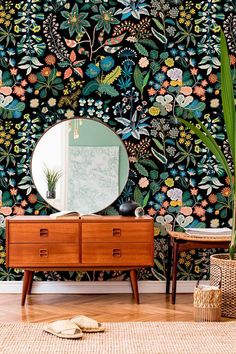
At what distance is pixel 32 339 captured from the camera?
2.49m

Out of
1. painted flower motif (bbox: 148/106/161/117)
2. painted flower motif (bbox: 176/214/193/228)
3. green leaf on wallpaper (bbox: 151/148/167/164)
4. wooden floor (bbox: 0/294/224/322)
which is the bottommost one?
wooden floor (bbox: 0/294/224/322)

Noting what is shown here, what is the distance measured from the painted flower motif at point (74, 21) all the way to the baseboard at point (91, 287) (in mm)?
1959

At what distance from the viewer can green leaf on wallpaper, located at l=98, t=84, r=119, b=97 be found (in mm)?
5113

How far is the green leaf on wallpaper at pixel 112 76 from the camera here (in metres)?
5.12

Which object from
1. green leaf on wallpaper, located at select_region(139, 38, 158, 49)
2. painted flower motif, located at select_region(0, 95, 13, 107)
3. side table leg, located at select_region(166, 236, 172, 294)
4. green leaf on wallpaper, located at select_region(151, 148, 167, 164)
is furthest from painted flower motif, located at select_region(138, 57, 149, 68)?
side table leg, located at select_region(166, 236, 172, 294)

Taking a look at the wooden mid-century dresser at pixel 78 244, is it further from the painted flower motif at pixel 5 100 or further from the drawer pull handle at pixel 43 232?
the painted flower motif at pixel 5 100

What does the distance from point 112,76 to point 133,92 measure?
208 mm

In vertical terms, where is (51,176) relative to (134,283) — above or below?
above

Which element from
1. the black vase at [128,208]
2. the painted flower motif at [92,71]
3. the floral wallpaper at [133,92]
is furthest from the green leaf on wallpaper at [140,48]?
the black vase at [128,208]

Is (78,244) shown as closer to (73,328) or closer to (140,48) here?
(140,48)

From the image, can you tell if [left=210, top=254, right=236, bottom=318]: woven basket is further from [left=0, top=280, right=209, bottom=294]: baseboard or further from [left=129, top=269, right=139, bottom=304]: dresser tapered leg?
[left=0, top=280, right=209, bottom=294]: baseboard

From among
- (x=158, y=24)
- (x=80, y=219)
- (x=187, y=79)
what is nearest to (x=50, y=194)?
(x=80, y=219)

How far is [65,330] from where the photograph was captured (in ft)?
8.43

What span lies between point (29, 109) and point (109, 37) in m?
0.85
